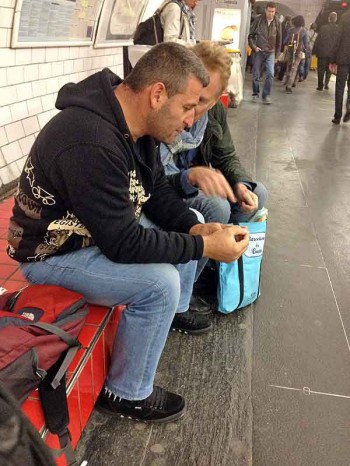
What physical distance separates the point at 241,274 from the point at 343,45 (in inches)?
238

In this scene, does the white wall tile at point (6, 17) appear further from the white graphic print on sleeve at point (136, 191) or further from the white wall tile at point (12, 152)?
the white graphic print on sleeve at point (136, 191)

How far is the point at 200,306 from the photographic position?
2.30 metres

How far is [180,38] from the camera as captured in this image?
417 cm

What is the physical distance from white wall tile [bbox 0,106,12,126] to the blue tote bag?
200 centimetres

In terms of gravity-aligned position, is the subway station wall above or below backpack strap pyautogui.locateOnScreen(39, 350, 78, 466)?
above

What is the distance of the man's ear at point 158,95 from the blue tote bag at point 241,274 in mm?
945

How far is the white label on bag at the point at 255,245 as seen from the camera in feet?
7.24

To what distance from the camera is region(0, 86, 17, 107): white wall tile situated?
3101 mm

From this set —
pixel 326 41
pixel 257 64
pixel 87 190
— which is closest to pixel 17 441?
pixel 87 190

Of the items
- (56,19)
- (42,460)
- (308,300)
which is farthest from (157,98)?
(56,19)

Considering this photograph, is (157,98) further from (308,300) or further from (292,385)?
(308,300)

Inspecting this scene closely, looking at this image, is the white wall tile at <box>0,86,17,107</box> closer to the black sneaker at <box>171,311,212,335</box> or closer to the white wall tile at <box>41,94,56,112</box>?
the white wall tile at <box>41,94,56,112</box>

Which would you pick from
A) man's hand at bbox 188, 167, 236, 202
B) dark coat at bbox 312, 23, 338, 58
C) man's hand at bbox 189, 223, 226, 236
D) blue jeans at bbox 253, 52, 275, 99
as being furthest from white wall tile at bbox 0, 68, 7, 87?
dark coat at bbox 312, 23, 338, 58

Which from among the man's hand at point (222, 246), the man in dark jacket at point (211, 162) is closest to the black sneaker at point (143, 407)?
the man's hand at point (222, 246)
